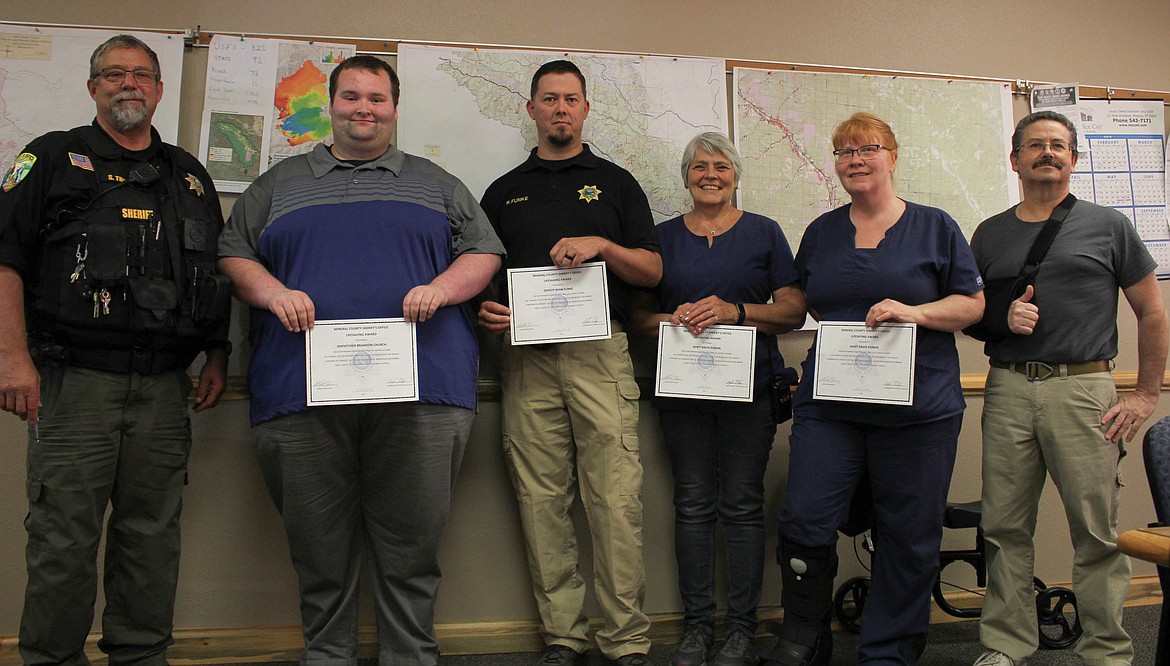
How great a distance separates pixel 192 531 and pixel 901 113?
2974 mm

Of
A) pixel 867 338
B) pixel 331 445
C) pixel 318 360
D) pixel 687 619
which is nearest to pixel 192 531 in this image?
pixel 331 445

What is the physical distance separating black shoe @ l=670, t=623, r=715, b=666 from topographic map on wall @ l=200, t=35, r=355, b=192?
2.04m

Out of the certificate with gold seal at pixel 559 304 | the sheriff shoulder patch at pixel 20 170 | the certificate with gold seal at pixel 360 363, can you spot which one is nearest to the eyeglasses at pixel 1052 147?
the certificate with gold seal at pixel 559 304

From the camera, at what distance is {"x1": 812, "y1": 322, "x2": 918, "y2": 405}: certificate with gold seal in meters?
2.07

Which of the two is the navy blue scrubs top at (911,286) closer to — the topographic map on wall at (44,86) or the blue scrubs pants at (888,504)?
the blue scrubs pants at (888,504)

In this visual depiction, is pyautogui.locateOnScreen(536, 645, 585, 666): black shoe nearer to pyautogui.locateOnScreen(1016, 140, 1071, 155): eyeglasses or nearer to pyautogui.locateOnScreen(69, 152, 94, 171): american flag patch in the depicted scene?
pyautogui.locateOnScreen(69, 152, 94, 171): american flag patch

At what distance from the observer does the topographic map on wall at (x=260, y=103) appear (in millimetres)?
2572

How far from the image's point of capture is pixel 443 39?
2.72 m

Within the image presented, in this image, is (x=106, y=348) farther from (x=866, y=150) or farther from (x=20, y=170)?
(x=866, y=150)

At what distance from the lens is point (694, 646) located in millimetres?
2412

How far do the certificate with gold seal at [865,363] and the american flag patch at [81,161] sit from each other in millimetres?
2039

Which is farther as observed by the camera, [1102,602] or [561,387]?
[561,387]

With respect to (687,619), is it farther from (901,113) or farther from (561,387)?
(901,113)

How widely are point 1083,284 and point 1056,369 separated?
0.85 ft
